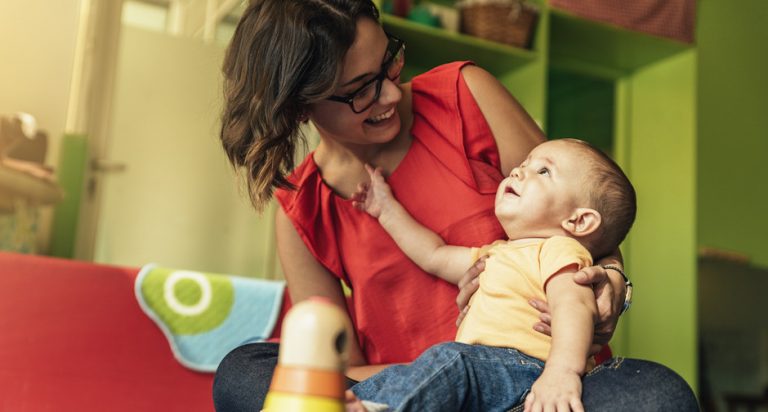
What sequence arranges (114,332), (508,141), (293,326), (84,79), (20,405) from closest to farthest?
(293,326), (508,141), (20,405), (114,332), (84,79)

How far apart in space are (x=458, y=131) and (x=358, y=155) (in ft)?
0.60

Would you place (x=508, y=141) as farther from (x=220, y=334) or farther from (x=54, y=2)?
(x=54, y=2)

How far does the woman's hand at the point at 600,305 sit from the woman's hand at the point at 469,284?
15cm

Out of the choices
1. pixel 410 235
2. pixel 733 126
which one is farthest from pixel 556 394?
pixel 733 126

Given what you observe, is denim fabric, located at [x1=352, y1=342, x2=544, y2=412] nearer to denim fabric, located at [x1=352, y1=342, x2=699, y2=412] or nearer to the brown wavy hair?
denim fabric, located at [x1=352, y1=342, x2=699, y2=412]

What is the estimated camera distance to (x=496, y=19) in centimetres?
301

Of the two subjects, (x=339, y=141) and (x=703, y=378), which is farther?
(x=703, y=378)

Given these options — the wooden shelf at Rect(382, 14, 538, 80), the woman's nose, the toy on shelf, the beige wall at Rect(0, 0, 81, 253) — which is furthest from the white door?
the toy on shelf

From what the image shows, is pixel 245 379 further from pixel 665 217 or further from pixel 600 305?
pixel 665 217

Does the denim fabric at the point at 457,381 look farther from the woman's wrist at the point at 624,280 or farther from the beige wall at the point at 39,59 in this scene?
the beige wall at the point at 39,59

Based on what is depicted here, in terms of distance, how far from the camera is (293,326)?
69cm

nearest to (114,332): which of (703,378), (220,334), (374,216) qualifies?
(220,334)

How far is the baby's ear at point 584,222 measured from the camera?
1.16 metres

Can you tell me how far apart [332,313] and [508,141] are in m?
0.82
